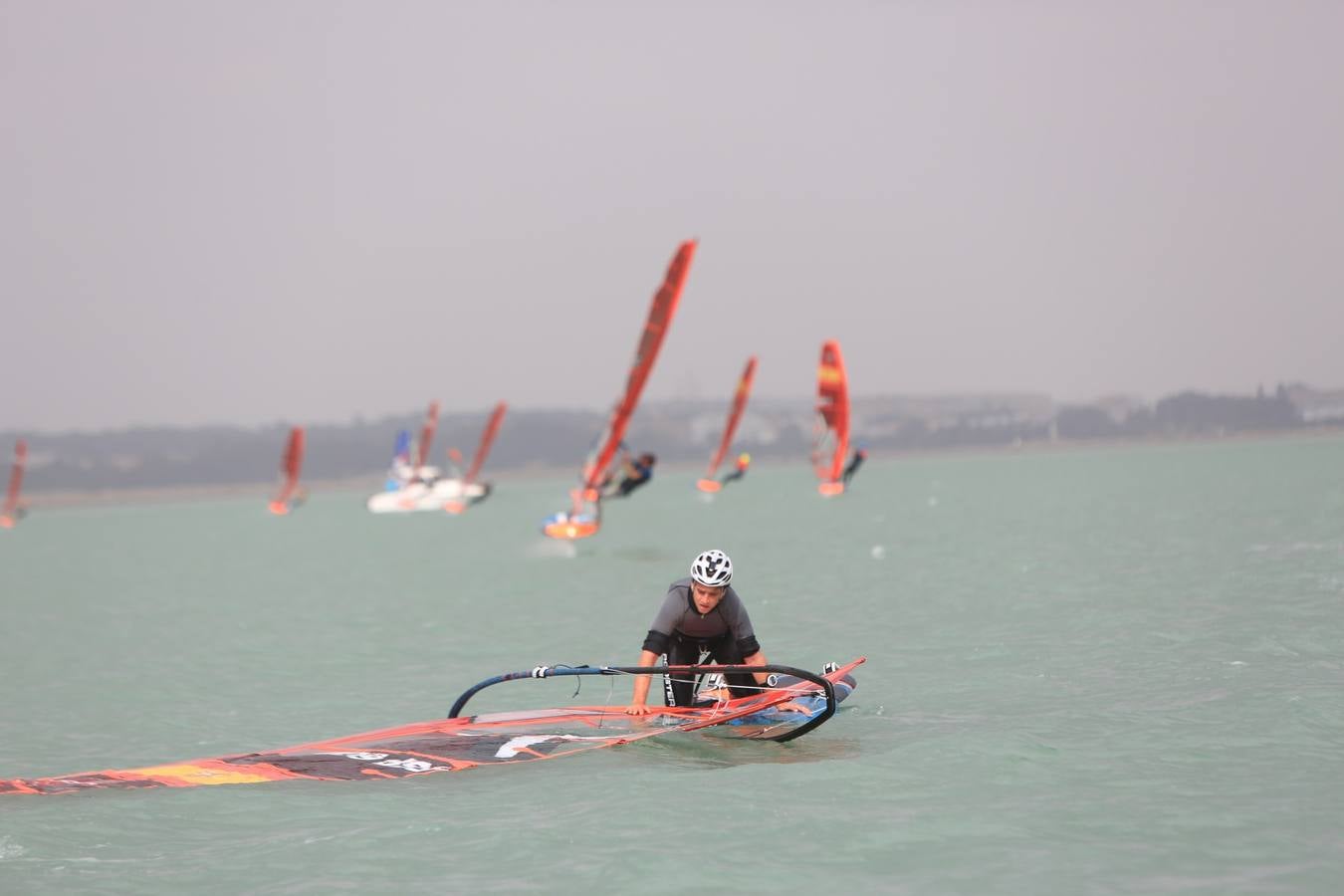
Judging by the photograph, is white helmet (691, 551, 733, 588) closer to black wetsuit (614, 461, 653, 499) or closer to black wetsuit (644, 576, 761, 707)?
black wetsuit (644, 576, 761, 707)

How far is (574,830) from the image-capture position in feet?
33.9

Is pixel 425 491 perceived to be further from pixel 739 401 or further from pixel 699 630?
pixel 699 630

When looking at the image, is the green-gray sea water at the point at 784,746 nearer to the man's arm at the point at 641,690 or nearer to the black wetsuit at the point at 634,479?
the man's arm at the point at 641,690

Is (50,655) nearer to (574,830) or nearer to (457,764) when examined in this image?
(457,764)

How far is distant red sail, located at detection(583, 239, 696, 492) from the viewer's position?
37.0m

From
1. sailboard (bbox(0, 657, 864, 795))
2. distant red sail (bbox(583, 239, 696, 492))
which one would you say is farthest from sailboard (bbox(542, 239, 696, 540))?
sailboard (bbox(0, 657, 864, 795))

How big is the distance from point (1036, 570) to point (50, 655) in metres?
19.5

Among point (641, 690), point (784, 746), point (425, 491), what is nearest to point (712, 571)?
point (641, 690)

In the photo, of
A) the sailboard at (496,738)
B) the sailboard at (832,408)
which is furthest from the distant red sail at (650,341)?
the sailboard at (496,738)

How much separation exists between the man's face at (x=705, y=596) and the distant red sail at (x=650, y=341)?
2440 cm

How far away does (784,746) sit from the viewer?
12781 millimetres

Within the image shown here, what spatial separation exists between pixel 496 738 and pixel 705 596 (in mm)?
2328

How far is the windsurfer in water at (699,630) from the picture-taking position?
12578mm

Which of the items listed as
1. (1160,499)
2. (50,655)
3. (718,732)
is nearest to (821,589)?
(50,655)
